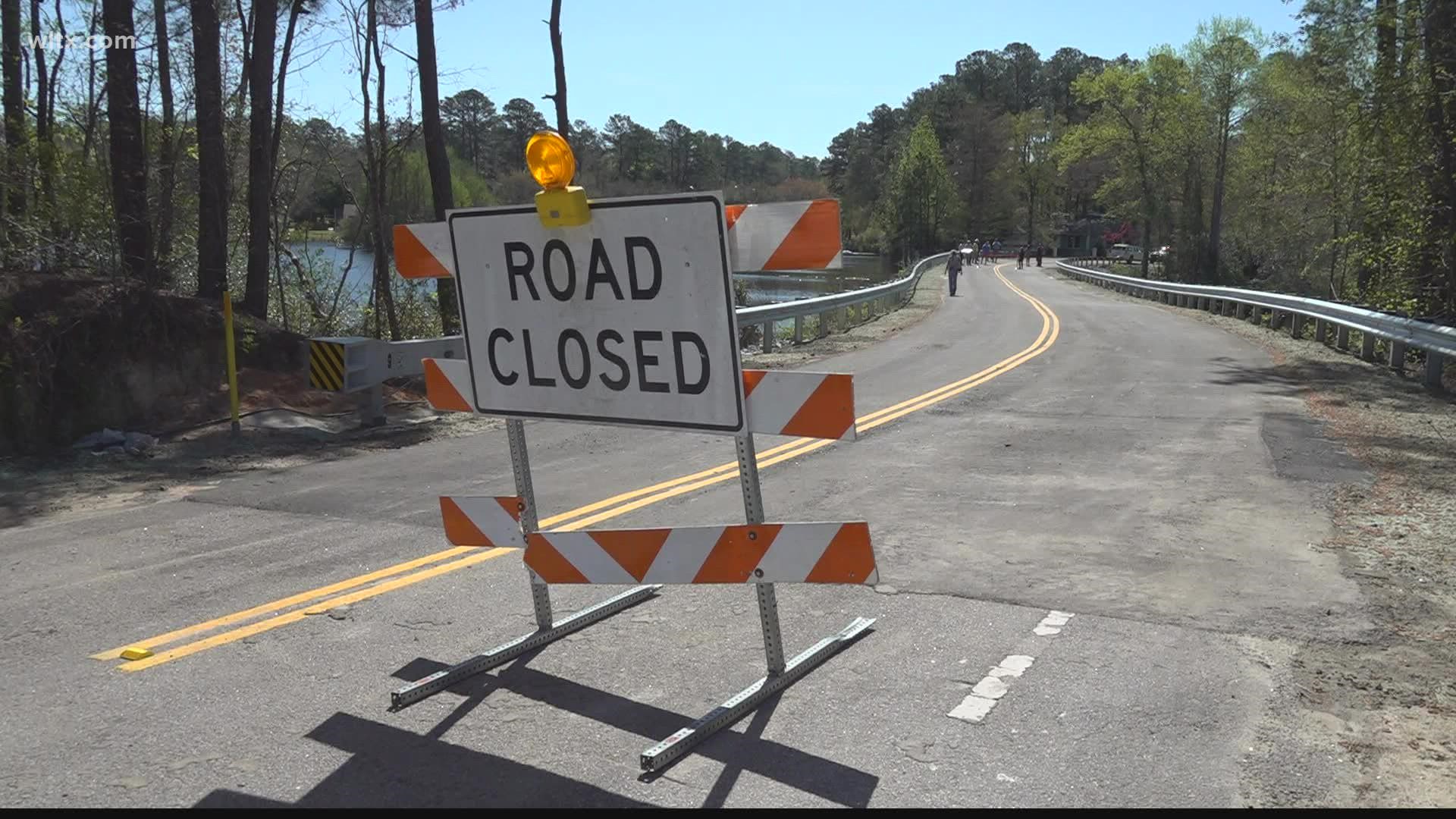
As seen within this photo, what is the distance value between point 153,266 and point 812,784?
11561mm

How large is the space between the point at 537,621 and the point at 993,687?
215 centimetres

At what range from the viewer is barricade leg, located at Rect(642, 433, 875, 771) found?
379 cm

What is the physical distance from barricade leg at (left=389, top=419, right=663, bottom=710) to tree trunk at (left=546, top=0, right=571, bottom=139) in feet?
63.4

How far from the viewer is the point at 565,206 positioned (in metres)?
4.23

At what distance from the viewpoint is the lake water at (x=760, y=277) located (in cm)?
1869

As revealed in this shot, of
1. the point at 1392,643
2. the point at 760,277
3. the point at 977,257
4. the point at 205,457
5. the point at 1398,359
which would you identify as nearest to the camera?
the point at 1392,643

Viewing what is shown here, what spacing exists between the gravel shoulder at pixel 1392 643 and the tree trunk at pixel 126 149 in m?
11.9

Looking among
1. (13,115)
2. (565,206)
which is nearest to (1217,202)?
(13,115)

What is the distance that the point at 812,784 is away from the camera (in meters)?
3.52

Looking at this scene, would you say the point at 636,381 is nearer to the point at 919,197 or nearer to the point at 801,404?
the point at 801,404

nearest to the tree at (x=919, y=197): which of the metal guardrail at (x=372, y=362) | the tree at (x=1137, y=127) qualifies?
the tree at (x=1137, y=127)

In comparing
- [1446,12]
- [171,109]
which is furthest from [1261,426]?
[171,109]

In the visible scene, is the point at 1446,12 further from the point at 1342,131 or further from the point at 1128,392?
the point at 1342,131

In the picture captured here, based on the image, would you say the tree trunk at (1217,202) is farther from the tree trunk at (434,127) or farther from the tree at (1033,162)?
the tree at (1033,162)
